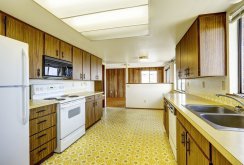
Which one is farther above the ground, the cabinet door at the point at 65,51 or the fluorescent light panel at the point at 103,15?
the fluorescent light panel at the point at 103,15

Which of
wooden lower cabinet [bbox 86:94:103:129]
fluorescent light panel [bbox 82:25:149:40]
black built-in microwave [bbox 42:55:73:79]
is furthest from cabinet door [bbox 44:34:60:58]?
wooden lower cabinet [bbox 86:94:103:129]

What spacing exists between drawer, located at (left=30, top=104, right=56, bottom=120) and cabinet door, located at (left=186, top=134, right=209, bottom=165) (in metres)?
1.94

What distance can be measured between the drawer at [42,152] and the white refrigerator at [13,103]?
9.9 inches

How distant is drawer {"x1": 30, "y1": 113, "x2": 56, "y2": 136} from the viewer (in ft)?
6.16

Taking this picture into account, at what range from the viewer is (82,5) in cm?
170

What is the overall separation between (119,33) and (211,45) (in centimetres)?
154

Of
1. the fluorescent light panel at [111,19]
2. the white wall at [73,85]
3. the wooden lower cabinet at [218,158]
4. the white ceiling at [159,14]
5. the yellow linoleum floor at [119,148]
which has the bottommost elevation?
the yellow linoleum floor at [119,148]

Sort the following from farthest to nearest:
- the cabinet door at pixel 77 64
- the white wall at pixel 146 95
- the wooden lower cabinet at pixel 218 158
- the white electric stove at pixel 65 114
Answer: the white wall at pixel 146 95 → the cabinet door at pixel 77 64 → the white electric stove at pixel 65 114 → the wooden lower cabinet at pixel 218 158

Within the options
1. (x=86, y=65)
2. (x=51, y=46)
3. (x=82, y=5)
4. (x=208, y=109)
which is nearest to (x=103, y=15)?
(x=82, y=5)

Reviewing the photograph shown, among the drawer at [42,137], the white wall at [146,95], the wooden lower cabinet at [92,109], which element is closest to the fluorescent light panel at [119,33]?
the wooden lower cabinet at [92,109]

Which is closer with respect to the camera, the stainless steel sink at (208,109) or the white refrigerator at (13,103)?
the white refrigerator at (13,103)

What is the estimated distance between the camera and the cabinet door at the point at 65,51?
3.03m

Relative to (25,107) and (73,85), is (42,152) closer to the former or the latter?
(25,107)

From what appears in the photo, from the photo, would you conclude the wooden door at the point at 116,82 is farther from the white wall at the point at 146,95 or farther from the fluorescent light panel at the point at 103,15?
the fluorescent light panel at the point at 103,15
